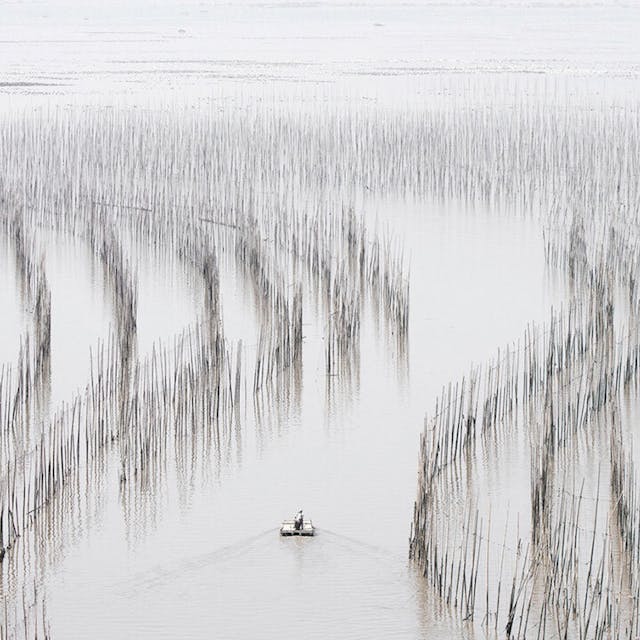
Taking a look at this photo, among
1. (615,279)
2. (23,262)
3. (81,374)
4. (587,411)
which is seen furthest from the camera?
(23,262)

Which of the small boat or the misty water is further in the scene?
the small boat

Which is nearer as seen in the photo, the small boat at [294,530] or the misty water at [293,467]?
the misty water at [293,467]

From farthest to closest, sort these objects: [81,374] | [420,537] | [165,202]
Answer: [165,202] → [81,374] → [420,537]

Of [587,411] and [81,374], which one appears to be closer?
[587,411]

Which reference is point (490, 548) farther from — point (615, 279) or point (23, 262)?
point (23, 262)

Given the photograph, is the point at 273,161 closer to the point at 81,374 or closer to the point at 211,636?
the point at 81,374

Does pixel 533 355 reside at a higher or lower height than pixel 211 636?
higher

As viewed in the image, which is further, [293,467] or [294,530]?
[293,467]

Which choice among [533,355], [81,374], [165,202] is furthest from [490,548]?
[165,202]

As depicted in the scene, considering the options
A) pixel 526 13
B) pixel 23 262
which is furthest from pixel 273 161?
pixel 526 13
